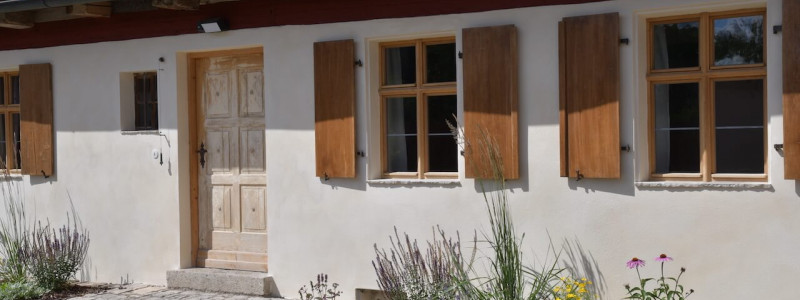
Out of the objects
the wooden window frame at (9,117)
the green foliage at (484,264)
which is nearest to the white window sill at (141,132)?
the wooden window frame at (9,117)

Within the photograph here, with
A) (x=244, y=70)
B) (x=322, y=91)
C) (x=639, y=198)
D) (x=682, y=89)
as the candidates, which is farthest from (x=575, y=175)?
(x=244, y=70)

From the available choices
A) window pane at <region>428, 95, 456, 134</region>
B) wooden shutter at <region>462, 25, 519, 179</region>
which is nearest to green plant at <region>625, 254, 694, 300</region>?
wooden shutter at <region>462, 25, 519, 179</region>

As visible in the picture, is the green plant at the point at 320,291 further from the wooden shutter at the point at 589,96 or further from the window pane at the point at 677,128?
the window pane at the point at 677,128

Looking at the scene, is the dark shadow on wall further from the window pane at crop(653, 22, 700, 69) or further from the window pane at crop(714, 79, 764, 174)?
the window pane at crop(653, 22, 700, 69)

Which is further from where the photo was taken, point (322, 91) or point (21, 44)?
point (21, 44)

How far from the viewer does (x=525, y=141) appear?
7441 millimetres

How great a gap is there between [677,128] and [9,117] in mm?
6999

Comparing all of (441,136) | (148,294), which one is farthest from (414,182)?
(148,294)

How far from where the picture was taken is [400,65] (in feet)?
26.9

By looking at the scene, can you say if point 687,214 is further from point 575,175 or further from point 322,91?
point 322,91

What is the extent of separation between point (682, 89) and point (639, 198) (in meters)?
0.79

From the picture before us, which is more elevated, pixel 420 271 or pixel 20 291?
pixel 420 271

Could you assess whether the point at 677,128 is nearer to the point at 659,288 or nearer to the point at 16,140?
the point at 659,288

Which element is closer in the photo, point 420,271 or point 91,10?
point 420,271
